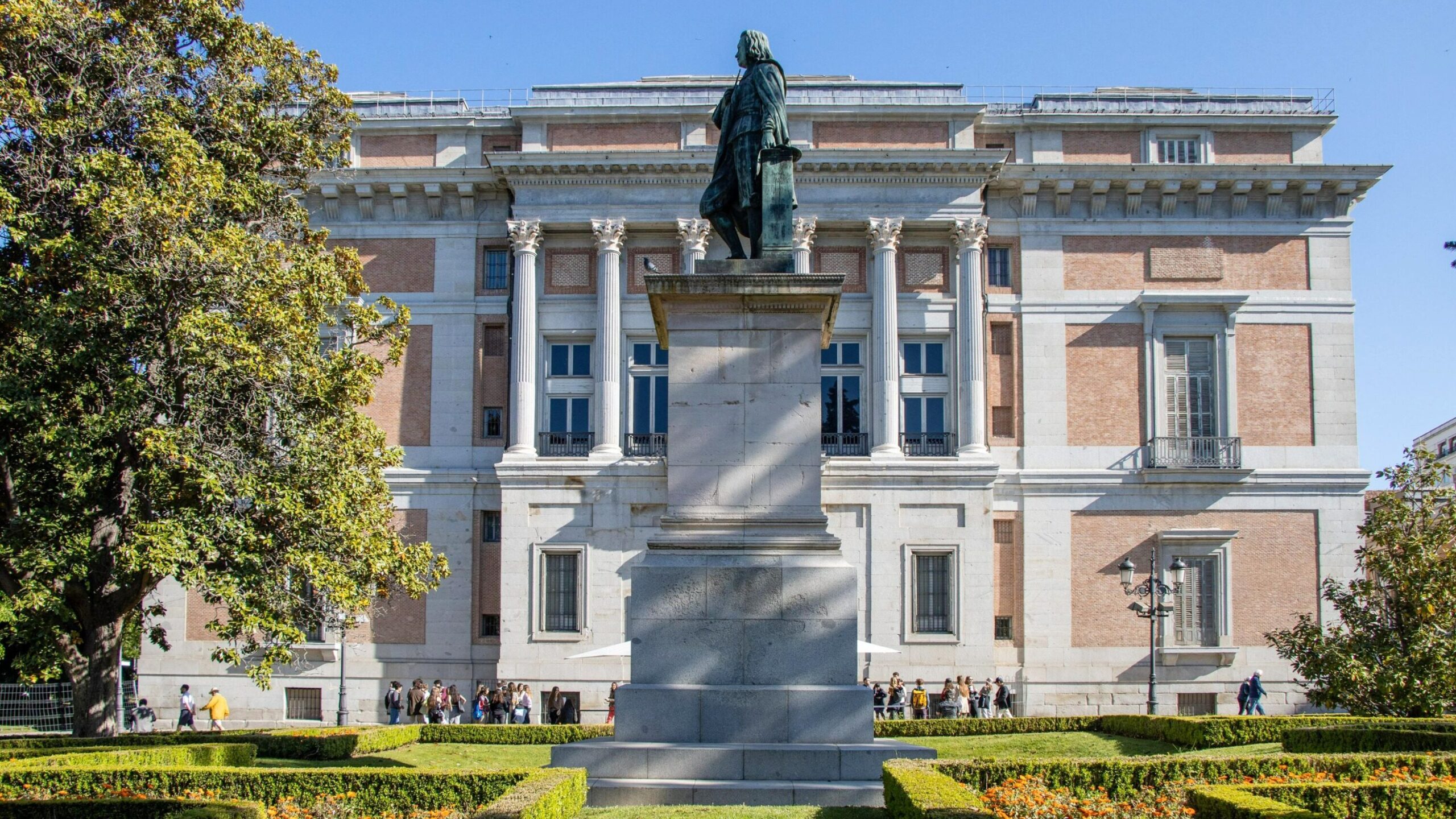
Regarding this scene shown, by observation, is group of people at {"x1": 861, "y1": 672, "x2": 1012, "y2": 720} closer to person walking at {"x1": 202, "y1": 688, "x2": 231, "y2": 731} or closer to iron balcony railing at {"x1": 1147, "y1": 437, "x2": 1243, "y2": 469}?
iron balcony railing at {"x1": 1147, "y1": 437, "x2": 1243, "y2": 469}

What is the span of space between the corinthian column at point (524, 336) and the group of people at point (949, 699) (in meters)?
11.9

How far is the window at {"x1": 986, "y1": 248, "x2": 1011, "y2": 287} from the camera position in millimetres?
40406

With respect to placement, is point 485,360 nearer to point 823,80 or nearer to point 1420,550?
point 823,80

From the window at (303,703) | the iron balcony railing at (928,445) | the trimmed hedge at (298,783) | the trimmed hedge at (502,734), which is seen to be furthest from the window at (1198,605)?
the trimmed hedge at (298,783)

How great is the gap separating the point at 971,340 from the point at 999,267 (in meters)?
2.97

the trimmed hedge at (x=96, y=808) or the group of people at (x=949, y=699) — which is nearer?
the trimmed hedge at (x=96, y=808)

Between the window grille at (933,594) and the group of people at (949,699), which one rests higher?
the window grille at (933,594)

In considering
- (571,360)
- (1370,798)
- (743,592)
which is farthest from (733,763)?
(571,360)

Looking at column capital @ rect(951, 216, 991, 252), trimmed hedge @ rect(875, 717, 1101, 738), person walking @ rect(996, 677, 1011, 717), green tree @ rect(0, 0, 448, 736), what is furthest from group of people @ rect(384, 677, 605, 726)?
column capital @ rect(951, 216, 991, 252)

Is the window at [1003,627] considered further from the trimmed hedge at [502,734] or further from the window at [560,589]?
the trimmed hedge at [502,734]

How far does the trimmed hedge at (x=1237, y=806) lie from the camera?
10.6 m

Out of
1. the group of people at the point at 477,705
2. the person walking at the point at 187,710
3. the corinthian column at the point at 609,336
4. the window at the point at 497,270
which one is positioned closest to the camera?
the group of people at the point at 477,705

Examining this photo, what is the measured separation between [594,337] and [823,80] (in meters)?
10.7

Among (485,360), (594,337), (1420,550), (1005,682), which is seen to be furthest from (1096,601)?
(485,360)
